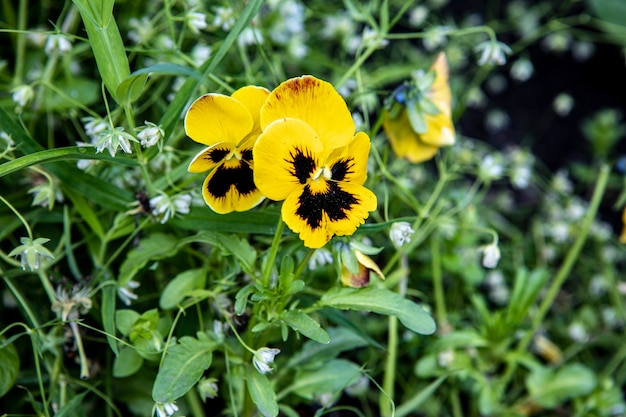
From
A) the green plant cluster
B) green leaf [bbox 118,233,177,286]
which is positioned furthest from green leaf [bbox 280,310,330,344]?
green leaf [bbox 118,233,177,286]

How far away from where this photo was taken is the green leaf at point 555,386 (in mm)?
1294

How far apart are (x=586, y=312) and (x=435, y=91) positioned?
0.67 metres

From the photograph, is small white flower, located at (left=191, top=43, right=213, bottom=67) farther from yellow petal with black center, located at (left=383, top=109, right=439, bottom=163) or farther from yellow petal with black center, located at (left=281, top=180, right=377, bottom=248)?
yellow petal with black center, located at (left=281, top=180, right=377, bottom=248)

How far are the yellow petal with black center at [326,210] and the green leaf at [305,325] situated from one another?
0.10 meters

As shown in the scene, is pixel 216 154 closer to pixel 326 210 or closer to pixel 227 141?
pixel 227 141

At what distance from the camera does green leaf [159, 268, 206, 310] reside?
0.98 meters

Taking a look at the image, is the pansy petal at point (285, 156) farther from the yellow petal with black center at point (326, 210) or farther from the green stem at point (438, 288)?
the green stem at point (438, 288)

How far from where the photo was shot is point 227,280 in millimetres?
969

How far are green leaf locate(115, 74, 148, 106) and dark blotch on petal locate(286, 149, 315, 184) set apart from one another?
20cm

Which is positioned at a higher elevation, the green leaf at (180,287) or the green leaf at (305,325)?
the green leaf at (305,325)

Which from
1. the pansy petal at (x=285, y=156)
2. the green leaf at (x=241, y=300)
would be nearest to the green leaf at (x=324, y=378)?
the green leaf at (x=241, y=300)

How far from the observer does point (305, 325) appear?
842mm

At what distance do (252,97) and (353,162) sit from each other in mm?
137

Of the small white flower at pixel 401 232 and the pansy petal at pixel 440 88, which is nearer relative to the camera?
the small white flower at pixel 401 232
